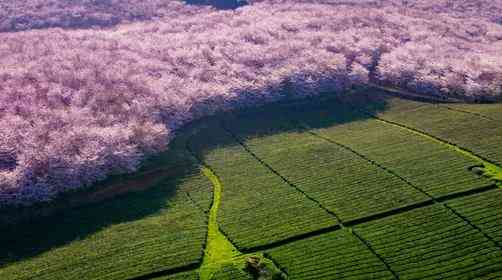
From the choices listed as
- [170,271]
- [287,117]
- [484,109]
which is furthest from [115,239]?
[484,109]

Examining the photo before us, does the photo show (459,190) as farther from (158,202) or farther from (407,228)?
(158,202)

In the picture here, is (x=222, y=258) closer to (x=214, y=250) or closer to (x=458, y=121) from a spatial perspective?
(x=214, y=250)

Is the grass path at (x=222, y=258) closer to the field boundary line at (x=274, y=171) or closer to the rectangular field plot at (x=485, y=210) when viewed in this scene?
the field boundary line at (x=274, y=171)

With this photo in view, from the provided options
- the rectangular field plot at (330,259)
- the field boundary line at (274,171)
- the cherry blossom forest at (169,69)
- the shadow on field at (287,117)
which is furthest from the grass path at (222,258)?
the shadow on field at (287,117)

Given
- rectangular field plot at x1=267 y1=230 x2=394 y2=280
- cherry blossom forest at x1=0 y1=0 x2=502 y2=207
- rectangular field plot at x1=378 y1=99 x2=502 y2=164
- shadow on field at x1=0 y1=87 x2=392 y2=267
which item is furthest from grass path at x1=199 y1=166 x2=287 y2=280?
rectangular field plot at x1=378 y1=99 x2=502 y2=164

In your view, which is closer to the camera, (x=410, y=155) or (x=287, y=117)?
(x=410, y=155)

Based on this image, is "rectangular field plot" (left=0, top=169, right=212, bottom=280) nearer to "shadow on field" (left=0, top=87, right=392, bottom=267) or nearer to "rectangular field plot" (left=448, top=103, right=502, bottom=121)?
"shadow on field" (left=0, top=87, right=392, bottom=267)

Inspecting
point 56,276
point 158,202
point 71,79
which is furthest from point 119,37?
point 56,276
